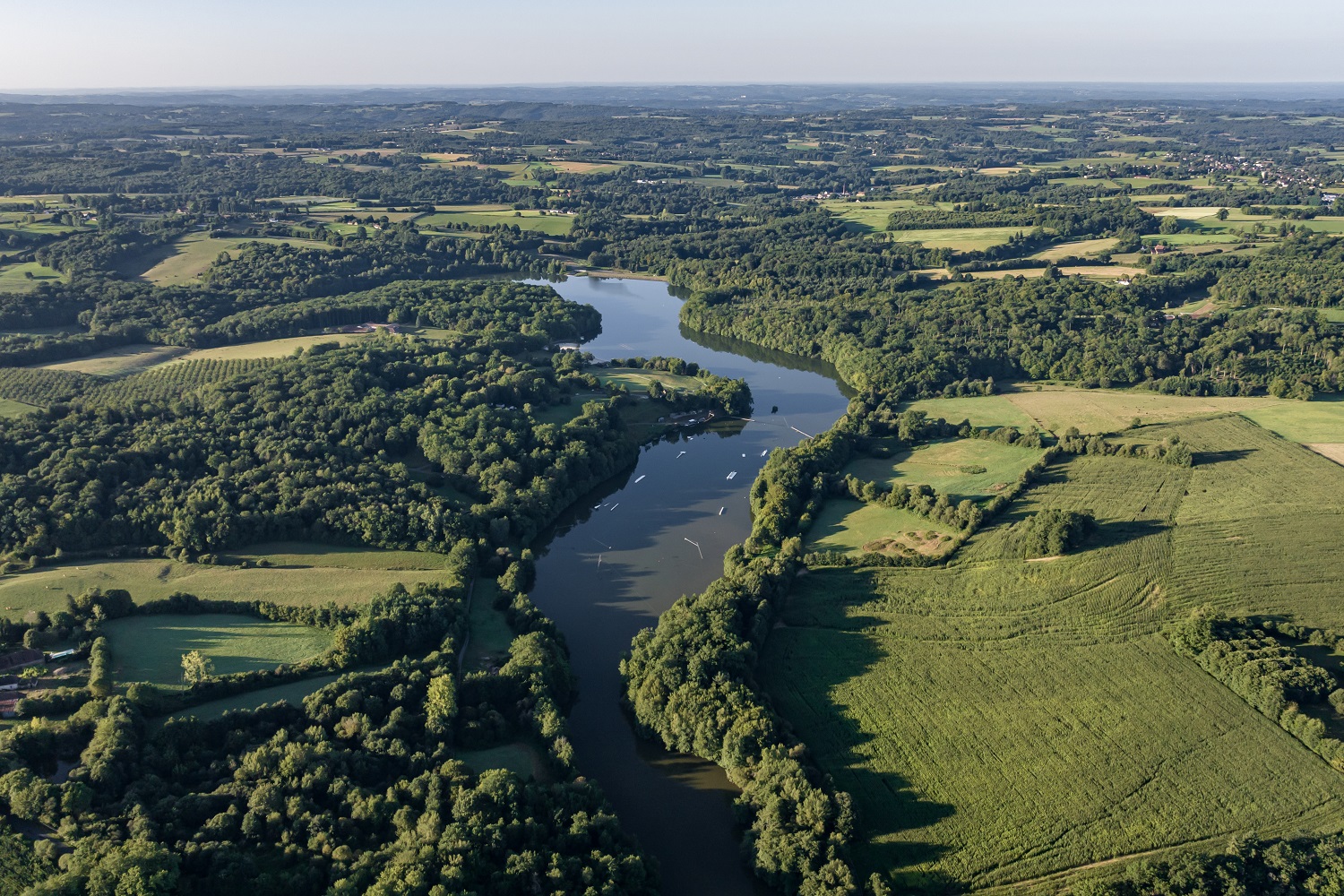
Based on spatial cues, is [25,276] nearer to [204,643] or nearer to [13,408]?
[13,408]

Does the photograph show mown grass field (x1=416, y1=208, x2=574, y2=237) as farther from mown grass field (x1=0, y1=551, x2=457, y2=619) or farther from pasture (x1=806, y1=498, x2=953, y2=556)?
mown grass field (x1=0, y1=551, x2=457, y2=619)

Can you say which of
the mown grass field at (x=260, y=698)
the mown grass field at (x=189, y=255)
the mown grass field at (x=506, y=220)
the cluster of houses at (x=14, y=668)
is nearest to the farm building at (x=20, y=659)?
the cluster of houses at (x=14, y=668)

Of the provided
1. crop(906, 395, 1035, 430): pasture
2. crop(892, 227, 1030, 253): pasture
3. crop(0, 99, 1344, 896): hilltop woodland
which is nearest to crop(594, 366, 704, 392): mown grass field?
crop(0, 99, 1344, 896): hilltop woodland

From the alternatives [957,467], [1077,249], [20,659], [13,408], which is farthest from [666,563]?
[1077,249]

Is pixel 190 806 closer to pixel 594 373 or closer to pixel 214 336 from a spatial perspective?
pixel 594 373

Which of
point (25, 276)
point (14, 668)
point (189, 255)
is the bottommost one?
point (14, 668)

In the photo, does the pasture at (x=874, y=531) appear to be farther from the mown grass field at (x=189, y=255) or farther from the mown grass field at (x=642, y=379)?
the mown grass field at (x=189, y=255)
